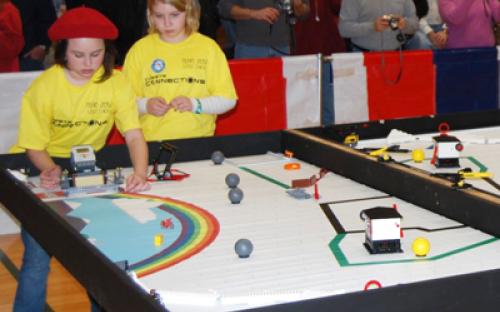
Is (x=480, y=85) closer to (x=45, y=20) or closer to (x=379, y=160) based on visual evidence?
(x=45, y=20)

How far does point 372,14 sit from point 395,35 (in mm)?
260

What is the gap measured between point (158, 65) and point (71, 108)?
2.72 ft

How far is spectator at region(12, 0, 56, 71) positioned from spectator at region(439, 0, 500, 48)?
3.36m

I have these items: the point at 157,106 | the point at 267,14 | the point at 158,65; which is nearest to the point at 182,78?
the point at 158,65

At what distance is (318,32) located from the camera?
28.2 feet

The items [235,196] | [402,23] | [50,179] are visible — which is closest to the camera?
[235,196]

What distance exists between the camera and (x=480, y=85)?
26.7 ft

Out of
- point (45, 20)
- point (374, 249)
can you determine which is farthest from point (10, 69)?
point (374, 249)

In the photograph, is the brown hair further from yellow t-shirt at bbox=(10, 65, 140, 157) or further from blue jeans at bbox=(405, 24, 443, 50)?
blue jeans at bbox=(405, 24, 443, 50)

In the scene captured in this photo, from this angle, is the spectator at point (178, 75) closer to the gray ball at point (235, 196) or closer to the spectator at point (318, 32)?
the gray ball at point (235, 196)

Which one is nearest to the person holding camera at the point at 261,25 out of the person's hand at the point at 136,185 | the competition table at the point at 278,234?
the competition table at the point at 278,234

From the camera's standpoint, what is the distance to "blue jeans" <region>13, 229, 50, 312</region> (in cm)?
438

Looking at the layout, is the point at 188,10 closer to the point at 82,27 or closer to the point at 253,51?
the point at 82,27

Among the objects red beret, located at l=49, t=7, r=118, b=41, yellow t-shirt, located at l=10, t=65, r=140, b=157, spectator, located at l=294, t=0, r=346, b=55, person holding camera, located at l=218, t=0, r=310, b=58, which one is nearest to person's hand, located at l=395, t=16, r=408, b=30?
person holding camera, located at l=218, t=0, r=310, b=58
